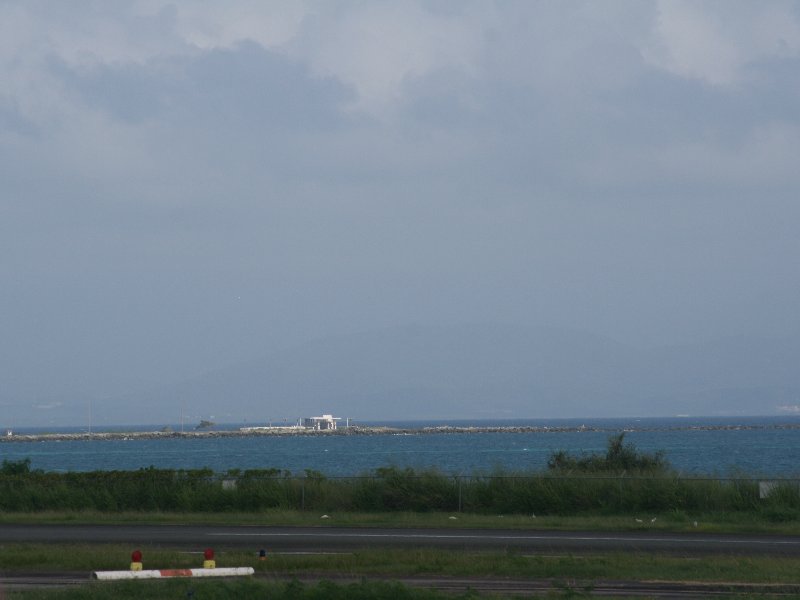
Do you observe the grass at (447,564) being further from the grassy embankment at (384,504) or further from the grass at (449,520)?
the grass at (449,520)

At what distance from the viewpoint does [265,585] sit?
54.6 ft

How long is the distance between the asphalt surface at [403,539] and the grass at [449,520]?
4.06ft

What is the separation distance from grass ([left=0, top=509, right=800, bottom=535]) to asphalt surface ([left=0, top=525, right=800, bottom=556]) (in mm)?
1237

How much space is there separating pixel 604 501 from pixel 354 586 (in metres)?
19.1

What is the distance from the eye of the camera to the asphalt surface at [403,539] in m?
24.1

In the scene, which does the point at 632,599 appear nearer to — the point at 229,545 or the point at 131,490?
the point at 229,545

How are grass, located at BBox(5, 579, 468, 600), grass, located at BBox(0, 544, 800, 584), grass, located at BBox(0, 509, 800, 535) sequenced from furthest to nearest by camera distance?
grass, located at BBox(0, 509, 800, 535) < grass, located at BBox(0, 544, 800, 584) < grass, located at BBox(5, 579, 468, 600)

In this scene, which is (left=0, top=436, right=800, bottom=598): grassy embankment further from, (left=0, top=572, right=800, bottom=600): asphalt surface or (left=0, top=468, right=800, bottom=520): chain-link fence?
(left=0, top=572, right=800, bottom=600): asphalt surface

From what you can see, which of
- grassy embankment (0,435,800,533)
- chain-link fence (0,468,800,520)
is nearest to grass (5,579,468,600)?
grassy embankment (0,435,800,533)

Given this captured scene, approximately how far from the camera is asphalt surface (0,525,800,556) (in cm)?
2408

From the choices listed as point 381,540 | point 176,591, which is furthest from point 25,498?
point 176,591

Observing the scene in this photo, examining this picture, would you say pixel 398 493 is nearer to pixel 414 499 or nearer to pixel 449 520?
pixel 414 499

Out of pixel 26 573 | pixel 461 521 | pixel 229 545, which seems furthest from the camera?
pixel 461 521

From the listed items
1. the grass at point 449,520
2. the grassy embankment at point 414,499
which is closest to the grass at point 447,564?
the grass at point 449,520
